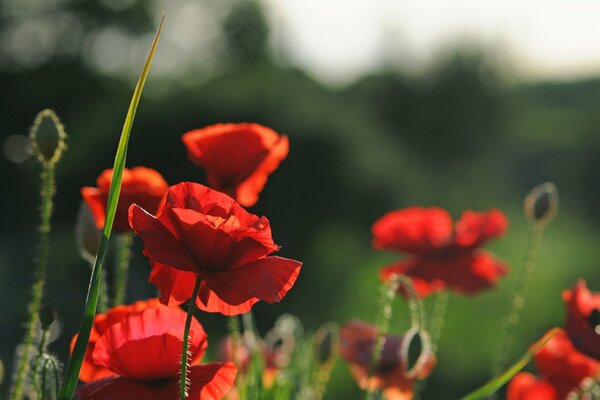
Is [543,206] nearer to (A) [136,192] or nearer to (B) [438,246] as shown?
(B) [438,246]

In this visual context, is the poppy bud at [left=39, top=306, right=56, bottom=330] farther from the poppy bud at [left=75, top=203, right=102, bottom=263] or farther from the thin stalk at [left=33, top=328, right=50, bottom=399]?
the poppy bud at [left=75, top=203, right=102, bottom=263]

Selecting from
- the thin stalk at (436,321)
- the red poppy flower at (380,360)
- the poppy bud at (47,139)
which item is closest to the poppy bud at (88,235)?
the poppy bud at (47,139)

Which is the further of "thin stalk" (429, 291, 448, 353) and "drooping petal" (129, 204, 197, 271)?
"thin stalk" (429, 291, 448, 353)

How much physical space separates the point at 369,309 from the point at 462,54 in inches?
218

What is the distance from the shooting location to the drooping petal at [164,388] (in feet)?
2.34

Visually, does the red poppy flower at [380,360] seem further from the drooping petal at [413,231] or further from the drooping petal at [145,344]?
the drooping petal at [145,344]

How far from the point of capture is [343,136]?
19.1 ft

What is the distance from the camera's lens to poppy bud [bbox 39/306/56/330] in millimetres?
751

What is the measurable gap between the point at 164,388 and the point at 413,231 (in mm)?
592

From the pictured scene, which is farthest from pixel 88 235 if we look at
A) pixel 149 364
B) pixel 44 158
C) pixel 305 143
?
pixel 305 143

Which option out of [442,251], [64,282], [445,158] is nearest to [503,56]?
[445,158]

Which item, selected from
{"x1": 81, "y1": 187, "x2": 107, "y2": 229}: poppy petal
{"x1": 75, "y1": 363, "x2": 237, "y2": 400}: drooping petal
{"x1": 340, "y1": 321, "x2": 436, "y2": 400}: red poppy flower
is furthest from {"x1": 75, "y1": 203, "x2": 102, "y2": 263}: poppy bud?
{"x1": 340, "y1": 321, "x2": 436, "y2": 400}: red poppy flower

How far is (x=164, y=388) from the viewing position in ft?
2.48

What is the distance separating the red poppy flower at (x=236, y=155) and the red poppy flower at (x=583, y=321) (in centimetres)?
36
